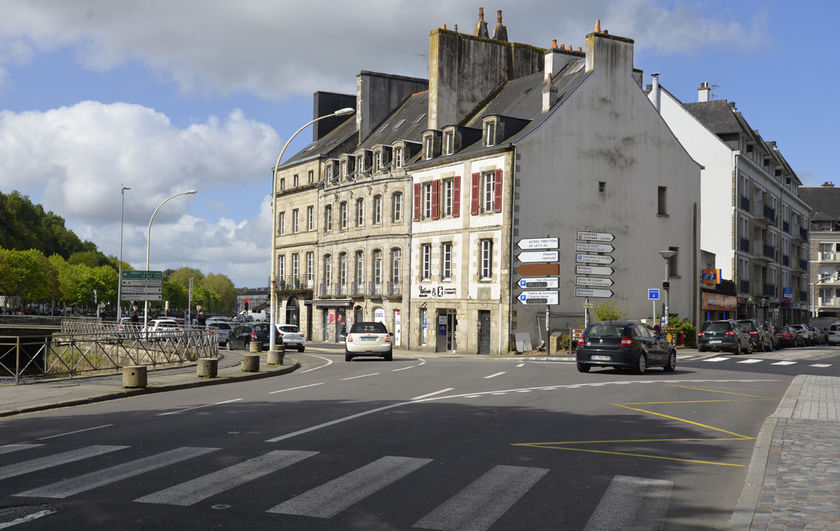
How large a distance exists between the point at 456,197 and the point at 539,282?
10497 millimetres

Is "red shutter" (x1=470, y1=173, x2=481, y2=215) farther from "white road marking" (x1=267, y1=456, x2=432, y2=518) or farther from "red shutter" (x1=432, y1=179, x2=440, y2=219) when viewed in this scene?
"white road marking" (x1=267, y1=456, x2=432, y2=518)

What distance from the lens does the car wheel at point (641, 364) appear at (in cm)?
2352

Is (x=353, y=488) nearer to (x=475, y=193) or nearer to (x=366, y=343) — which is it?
(x=366, y=343)

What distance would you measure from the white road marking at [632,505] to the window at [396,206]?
41716 millimetres

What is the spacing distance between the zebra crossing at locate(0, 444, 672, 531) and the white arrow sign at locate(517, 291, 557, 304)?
26.5 meters

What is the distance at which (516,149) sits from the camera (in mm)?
41281

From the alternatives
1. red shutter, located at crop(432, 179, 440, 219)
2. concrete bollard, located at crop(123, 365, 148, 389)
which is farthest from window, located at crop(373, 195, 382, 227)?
concrete bollard, located at crop(123, 365, 148, 389)

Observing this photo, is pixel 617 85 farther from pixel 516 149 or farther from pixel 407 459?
pixel 407 459

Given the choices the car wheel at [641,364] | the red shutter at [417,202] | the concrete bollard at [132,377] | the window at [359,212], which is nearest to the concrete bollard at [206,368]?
the concrete bollard at [132,377]

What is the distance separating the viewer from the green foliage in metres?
40.4

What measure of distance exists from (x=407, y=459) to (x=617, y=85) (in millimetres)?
38542

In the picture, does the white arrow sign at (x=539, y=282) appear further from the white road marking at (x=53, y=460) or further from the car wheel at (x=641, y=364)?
the white road marking at (x=53, y=460)

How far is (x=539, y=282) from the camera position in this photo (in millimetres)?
35688

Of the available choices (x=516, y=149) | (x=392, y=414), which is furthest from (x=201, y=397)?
(x=516, y=149)
